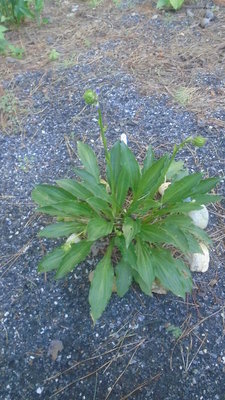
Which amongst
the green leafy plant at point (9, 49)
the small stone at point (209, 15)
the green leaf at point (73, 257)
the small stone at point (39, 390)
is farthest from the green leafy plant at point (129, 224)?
the small stone at point (209, 15)

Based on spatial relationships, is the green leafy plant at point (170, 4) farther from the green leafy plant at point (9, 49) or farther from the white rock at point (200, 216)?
the white rock at point (200, 216)

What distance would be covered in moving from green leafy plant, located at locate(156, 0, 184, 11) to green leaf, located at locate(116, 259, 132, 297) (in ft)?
8.52

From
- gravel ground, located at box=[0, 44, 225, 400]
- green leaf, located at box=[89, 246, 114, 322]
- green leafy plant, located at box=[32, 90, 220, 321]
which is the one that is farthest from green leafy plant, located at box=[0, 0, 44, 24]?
green leaf, located at box=[89, 246, 114, 322]

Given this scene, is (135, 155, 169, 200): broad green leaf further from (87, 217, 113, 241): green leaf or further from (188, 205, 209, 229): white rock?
(188, 205, 209, 229): white rock

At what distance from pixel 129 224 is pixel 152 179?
25 centimetres

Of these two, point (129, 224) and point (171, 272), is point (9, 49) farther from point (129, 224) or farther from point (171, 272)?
point (171, 272)

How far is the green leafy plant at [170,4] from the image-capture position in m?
3.55

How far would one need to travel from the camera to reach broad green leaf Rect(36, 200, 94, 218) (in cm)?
183

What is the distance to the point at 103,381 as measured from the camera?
5.84 feet

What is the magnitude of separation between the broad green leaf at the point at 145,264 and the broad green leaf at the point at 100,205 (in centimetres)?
20

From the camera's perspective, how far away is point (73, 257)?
6.08 feet

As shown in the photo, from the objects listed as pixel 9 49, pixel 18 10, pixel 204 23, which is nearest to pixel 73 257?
pixel 9 49

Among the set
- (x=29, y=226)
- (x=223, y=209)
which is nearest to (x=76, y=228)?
(x=29, y=226)

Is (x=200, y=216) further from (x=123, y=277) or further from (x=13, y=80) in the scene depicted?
(x=13, y=80)
